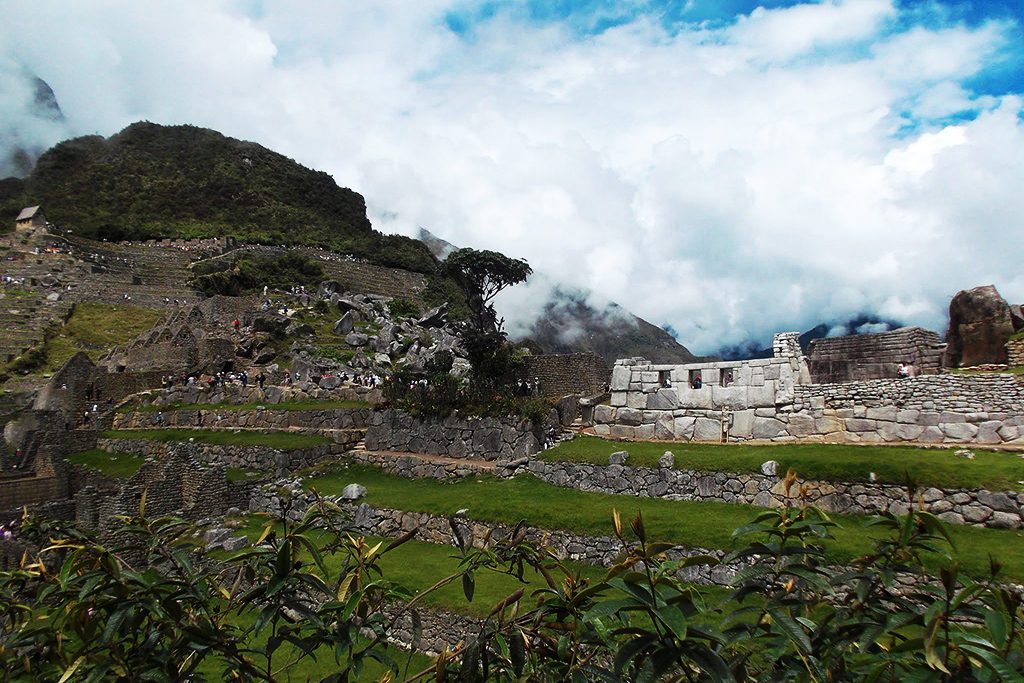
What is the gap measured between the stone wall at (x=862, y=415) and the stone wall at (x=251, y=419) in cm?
994

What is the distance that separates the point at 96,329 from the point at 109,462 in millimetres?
23991

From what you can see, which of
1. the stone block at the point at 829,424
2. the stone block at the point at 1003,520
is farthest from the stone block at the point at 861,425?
the stone block at the point at 1003,520

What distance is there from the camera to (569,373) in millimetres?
20984

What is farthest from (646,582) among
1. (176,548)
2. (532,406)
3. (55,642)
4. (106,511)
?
(106,511)

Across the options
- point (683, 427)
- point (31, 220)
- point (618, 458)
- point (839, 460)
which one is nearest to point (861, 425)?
point (839, 460)

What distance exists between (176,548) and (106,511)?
15.2m

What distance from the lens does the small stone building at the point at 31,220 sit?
54.9 meters

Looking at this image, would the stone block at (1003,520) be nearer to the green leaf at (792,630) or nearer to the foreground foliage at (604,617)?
the foreground foliage at (604,617)

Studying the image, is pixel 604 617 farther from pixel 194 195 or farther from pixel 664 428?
pixel 194 195

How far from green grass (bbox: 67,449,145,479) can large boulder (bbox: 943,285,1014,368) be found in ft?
80.3

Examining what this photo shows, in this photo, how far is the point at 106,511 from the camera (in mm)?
14258

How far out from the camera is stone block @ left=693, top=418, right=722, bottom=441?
45.5 feet

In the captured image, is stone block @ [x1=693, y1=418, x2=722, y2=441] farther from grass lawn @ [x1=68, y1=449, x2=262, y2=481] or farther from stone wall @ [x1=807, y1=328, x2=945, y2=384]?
grass lawn @ [x1=68, y1=449, x2=262, y2=481]

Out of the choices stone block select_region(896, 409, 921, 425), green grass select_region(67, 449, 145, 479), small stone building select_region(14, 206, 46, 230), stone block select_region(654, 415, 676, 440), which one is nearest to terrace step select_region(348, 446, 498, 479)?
stone block select_region(654, 415, 676, 440)
